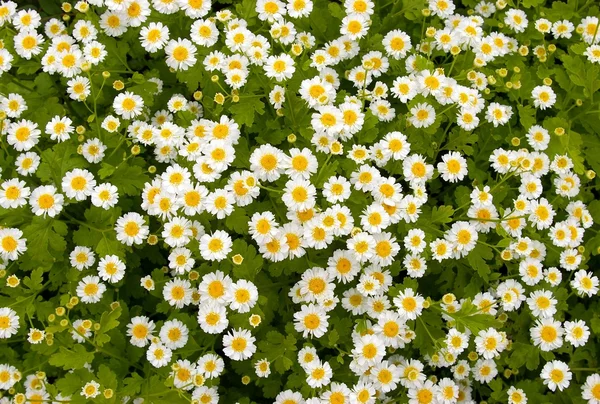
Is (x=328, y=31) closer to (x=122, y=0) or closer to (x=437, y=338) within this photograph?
(x=122, y=0)

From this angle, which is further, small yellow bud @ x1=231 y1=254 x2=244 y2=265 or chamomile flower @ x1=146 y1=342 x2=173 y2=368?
chamomile flower @ x1=146 y1=342 x2=173 y2=368

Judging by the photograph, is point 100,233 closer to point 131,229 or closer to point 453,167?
point 131,229

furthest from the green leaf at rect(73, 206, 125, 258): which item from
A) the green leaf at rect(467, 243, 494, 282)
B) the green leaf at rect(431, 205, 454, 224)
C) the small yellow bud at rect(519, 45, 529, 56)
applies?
the small yellow bud at rect(519, 45, 529, 56)

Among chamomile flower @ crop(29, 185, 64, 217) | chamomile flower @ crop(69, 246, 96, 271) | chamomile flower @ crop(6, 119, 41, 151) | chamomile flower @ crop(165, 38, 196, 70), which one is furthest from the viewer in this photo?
chamomile flower @ crop(165, 38, 196, 70)

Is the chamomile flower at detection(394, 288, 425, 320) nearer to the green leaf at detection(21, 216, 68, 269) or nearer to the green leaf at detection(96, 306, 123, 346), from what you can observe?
the green leaf at detection(96, 306, 123, 346)

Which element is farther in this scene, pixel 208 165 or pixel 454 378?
pixel 454 378

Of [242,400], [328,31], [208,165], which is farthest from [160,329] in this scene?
[328,31]

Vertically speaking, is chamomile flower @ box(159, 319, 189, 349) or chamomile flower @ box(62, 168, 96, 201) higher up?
chamomile flower @ box(62, 168, 96, 201)

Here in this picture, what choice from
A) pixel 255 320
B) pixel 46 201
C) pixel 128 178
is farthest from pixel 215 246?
pixel 46 201
